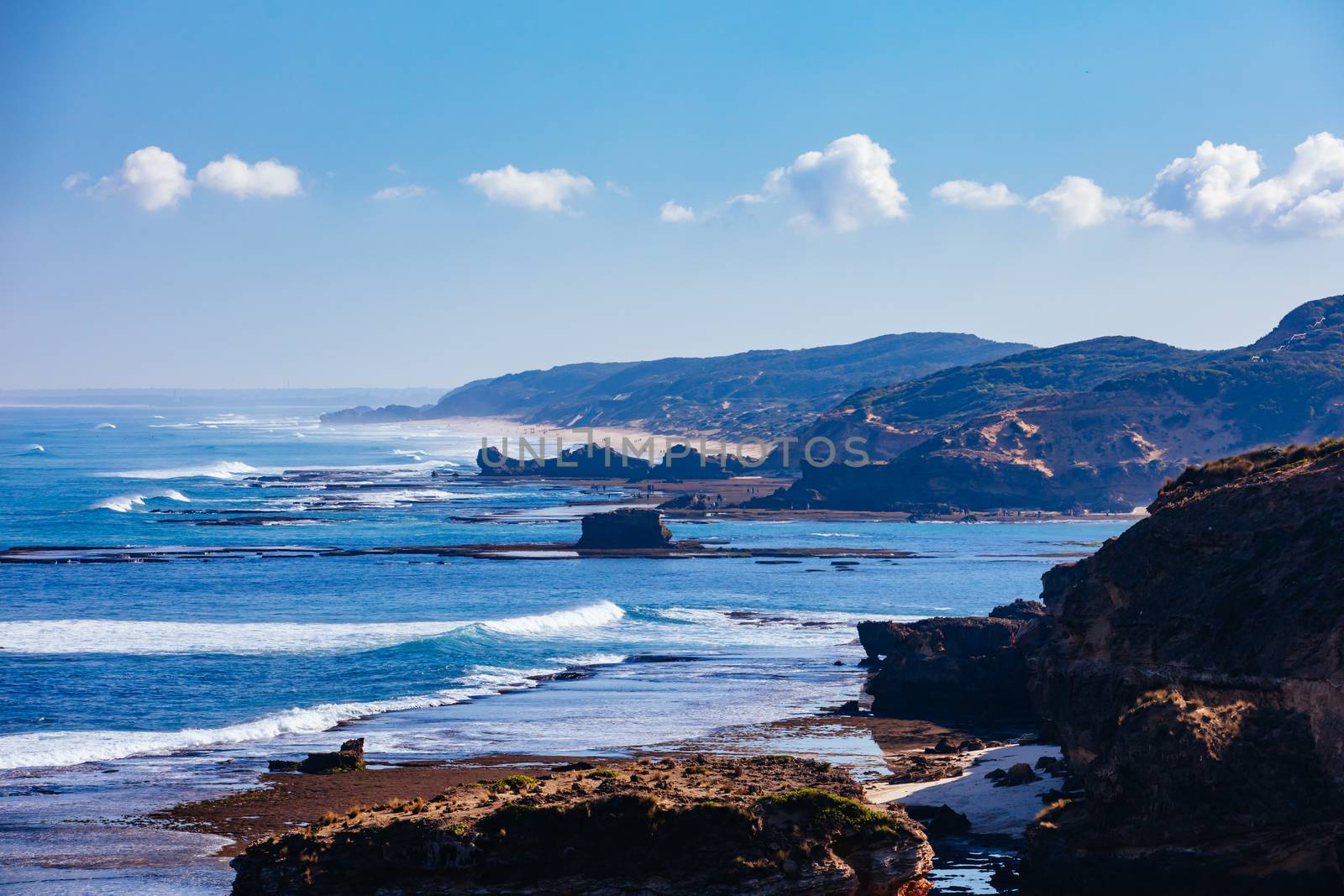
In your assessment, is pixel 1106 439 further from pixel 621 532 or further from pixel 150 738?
pixel 150 738

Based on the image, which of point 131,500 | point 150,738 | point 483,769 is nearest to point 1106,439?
point 131,500

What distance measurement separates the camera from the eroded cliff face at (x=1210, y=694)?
20094 mm

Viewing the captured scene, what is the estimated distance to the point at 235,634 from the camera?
5241 centimetres

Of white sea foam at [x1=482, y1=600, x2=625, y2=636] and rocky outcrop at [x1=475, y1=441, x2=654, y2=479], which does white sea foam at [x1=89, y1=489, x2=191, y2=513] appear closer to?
rocky outcrop at [x1=475, y1=441, x2=654, y2=479]

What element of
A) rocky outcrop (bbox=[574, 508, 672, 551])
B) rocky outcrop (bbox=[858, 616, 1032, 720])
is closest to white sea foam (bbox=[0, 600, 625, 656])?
rocky outcrop (bbox=[858, 616, 1032, 720])

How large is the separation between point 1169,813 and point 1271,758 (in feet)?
5.29

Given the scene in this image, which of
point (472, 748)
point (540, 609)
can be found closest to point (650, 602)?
point (540, 609)

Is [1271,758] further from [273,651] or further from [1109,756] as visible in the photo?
[273,651]

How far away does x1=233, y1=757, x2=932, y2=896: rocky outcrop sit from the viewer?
18.3 metres

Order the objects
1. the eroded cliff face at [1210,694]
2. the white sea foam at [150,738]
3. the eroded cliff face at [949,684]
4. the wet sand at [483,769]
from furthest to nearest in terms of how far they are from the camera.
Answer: the eroded cliff face at [949,684], the white sea foam at [150,738], the wet sand at [483,769], the eroded cliff face at [1210,694]

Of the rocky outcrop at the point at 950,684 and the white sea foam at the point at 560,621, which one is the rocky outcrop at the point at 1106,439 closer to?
the white sea foam at the point at 560,621

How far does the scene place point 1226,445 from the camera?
132m

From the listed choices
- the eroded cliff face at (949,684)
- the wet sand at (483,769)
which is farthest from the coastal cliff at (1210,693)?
the eroded cliff face at (949,684)

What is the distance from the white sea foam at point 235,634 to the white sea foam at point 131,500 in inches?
2282
